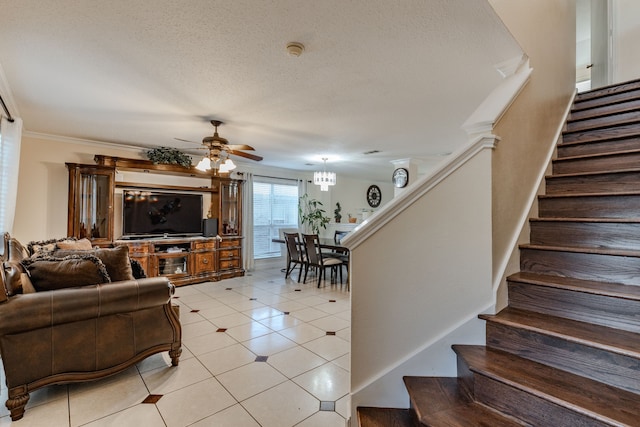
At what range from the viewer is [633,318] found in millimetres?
1267

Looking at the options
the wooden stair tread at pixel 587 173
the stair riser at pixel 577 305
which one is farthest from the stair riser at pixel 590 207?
the stair riser at pixel 577 305

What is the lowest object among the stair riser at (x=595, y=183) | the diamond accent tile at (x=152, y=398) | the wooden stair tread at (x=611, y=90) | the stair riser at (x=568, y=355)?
the diamond accent tile at (x=152, y=398)

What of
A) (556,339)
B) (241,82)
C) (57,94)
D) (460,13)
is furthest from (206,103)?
(556,339)

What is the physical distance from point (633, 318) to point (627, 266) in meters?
0.32

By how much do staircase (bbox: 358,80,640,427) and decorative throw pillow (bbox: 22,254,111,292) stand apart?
2.06 meters

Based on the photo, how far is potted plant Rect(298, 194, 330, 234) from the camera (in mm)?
7328

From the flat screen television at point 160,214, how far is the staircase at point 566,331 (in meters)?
4.66

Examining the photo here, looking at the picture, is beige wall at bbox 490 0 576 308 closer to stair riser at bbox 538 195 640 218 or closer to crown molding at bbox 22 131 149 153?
stair riser at bbox 538 195 640 218

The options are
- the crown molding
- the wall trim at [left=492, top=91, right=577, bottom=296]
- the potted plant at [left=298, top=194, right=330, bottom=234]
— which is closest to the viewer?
the wall trim at [left=492, top=91, right=577, bottom=296]

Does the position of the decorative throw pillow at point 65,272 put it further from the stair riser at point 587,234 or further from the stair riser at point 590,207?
the stair riser at point 590,207

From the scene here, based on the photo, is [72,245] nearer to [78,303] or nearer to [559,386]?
[78,303]

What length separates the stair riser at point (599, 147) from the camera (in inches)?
84.3

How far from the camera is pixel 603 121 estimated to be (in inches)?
99.4

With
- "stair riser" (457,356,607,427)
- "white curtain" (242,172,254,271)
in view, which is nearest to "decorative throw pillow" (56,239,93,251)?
"white curtain" (242,172,254,271)
